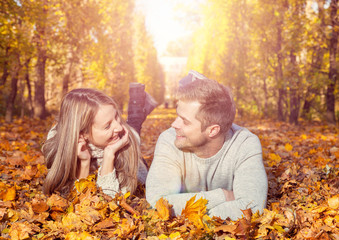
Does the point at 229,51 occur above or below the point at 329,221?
above

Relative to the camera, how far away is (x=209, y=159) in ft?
7.79

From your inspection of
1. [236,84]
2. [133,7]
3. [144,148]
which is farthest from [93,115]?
[133,7]

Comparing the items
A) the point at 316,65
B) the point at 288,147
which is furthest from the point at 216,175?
the point at 316,65

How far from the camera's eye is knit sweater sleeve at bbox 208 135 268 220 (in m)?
2.09

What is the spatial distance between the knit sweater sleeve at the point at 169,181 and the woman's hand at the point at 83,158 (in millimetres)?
589

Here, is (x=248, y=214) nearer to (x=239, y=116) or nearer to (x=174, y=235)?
(x=174, y=235)

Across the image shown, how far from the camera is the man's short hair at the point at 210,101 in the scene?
2227 mm

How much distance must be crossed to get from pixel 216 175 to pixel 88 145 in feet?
3.60

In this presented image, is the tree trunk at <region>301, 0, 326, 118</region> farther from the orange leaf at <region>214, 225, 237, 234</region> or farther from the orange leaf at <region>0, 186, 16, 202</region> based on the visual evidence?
the orange leaf at <region>0, 186, 16, 202</region>

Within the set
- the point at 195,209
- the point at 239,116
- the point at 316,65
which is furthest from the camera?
the point at 239,116

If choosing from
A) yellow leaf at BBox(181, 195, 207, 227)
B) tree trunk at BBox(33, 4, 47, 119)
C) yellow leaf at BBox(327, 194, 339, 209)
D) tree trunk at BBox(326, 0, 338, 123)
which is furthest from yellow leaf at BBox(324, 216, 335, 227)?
tree trunk at BBox(33, 4, 47, 119)

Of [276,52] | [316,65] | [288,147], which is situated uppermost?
[276,52]

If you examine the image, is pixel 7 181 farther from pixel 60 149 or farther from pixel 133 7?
pixel 133 7

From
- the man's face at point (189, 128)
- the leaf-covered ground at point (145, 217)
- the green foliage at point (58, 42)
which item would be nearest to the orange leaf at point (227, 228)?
the leaf-covered ground at point (145, 217)
